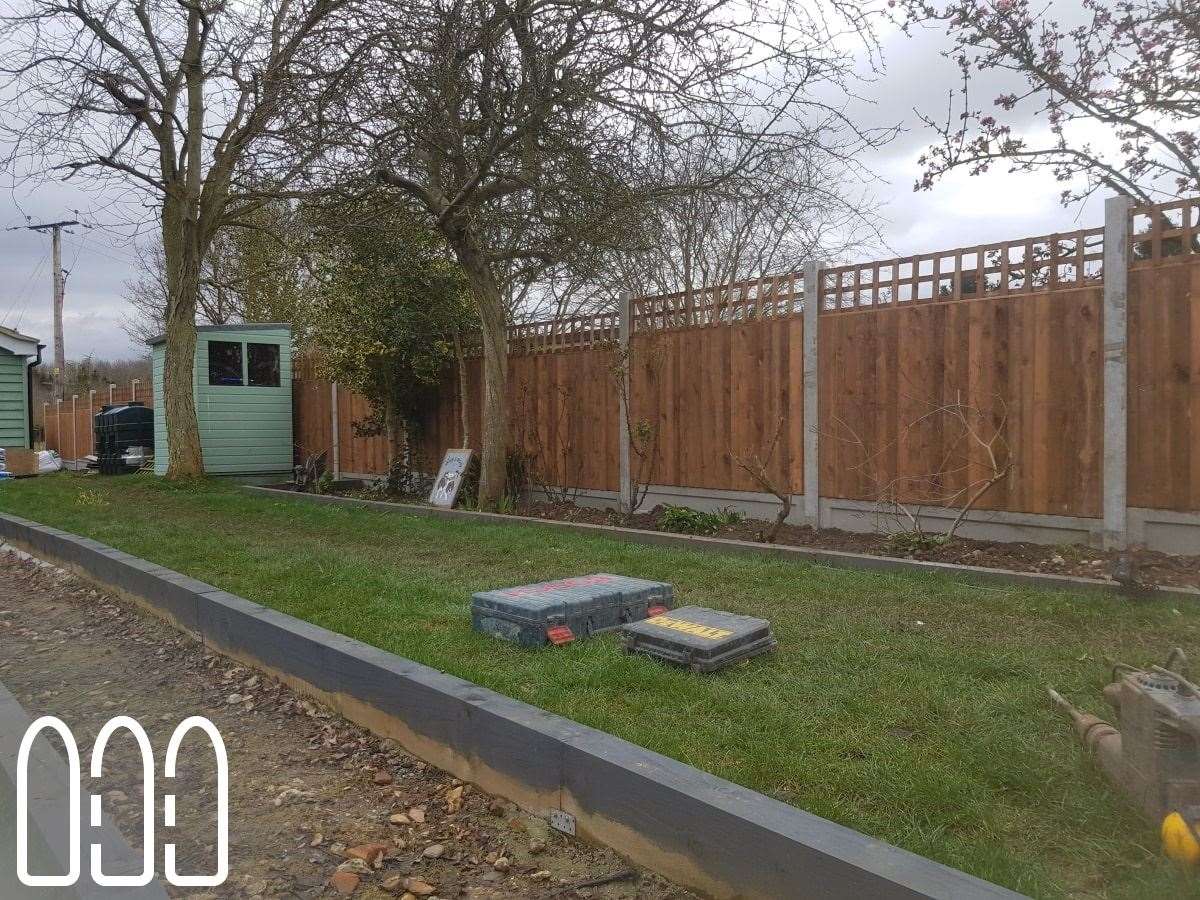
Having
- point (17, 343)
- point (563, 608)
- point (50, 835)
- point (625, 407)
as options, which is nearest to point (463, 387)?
point (625, 407)

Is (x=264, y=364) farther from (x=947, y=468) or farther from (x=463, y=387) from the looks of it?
(x=947, y=468)

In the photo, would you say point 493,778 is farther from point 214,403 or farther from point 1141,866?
point 214,403

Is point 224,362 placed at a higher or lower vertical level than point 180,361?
higher

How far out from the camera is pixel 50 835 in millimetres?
3377

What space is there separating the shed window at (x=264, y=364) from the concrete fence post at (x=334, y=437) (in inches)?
85.9

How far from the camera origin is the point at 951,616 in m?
5.32

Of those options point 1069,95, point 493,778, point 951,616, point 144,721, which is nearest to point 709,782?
point 493,778

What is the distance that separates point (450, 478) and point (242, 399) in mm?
8350

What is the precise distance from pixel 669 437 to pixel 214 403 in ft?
38.0

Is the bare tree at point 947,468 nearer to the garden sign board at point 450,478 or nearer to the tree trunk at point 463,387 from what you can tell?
the garden sign board at point 450,478

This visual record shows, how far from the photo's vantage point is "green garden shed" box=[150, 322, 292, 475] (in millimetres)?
18047

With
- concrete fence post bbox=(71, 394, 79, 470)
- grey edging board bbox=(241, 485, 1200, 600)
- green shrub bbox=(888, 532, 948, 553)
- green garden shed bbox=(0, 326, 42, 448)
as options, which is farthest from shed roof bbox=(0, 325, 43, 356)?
green shrub bbox=(888, 532, 948, 553)

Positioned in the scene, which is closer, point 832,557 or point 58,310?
point 832,557

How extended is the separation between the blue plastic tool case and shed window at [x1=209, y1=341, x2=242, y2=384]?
1476cm
